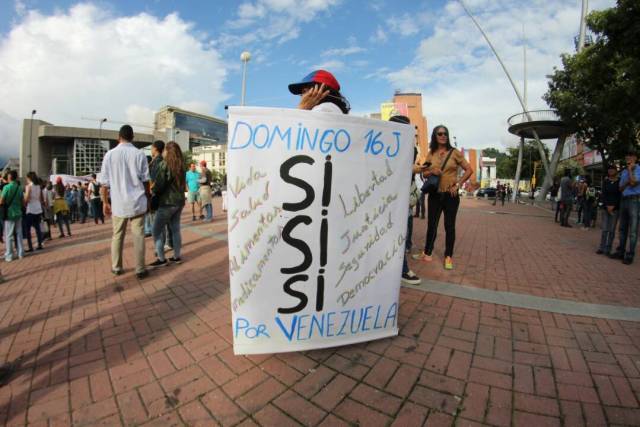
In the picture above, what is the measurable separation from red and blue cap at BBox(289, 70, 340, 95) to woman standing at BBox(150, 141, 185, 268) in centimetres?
266

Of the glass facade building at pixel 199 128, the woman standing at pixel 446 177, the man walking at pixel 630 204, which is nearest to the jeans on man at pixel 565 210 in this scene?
the man walking at pixel 630 204

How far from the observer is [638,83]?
7.81 meters

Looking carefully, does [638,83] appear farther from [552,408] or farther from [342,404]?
[342,404]

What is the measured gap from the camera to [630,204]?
466 centimetres

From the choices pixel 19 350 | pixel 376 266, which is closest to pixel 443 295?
pixel 376 266

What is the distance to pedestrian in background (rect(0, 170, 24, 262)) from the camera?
517 centimetres

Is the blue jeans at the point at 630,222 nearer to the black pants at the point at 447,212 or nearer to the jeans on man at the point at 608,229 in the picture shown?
the jeans on man at the point at 608,229

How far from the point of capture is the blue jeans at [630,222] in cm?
455

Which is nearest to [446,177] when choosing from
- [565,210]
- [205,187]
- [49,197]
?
[205,187]

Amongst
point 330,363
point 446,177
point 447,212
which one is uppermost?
point 446,177

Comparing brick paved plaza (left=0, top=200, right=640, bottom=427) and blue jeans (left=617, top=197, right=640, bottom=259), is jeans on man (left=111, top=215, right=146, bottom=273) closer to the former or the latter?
brick paved plaza (left=0, top=200, right=640, bottom=427)

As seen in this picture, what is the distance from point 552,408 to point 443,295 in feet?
4.88

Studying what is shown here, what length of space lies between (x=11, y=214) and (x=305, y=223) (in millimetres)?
6264

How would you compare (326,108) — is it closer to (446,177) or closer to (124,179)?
(446,177)
